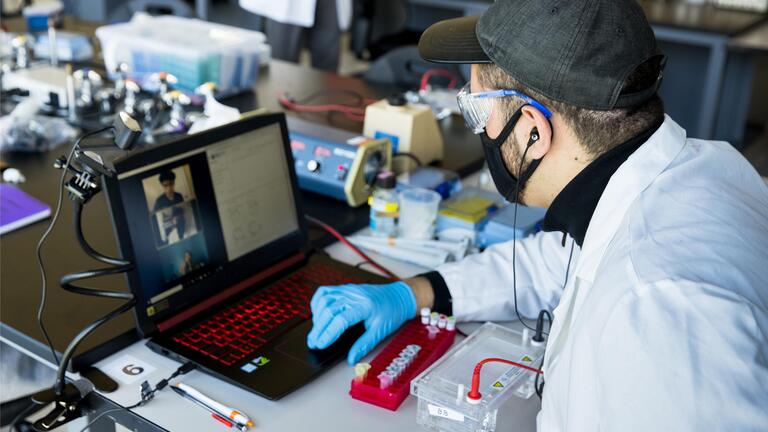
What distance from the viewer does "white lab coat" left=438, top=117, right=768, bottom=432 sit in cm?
85

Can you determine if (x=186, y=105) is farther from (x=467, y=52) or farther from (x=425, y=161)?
(x=467, y=52)

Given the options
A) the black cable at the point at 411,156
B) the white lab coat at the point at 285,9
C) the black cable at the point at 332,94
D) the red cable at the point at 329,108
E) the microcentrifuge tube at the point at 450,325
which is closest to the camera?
the microcentrifuge tube at the point at 450,325

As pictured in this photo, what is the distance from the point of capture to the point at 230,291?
1419 millimetres

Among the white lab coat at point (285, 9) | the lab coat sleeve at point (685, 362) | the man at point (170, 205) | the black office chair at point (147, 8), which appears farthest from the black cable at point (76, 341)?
the white lab coat at point (285, 9)

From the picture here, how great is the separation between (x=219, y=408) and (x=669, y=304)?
645 millimetres

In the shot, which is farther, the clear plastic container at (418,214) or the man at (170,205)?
the clear plastic container at (418,214)

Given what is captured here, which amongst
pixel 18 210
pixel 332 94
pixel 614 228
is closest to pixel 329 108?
pixel 332 94

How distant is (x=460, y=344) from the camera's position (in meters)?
1.31

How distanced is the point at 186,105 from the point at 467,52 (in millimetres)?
1363

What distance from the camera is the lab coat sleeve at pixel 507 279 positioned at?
4.74ft

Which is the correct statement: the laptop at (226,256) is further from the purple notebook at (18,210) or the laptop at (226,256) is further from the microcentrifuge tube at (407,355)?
the purple notebook at (18,210)

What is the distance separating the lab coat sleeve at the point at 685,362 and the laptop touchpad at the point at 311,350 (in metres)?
0.50

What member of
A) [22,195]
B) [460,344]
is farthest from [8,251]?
[460,344]

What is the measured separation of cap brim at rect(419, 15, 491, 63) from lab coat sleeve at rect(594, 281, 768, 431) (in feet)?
1.53
